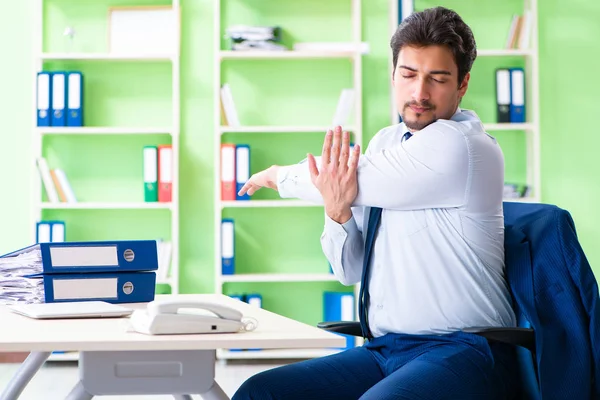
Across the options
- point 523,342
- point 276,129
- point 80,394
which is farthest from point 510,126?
point 80,394

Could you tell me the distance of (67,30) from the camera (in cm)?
450

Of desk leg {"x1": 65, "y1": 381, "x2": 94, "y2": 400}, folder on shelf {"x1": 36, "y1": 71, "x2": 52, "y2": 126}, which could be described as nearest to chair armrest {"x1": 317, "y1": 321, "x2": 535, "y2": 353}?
desk leg {"x1": 65, "y1": 381, "x2": 94, "y2": 400}

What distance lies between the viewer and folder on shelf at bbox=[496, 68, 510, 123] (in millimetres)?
4547

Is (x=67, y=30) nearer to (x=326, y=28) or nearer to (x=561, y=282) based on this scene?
(x=326, y=28)

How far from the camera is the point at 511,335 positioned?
1593 mm

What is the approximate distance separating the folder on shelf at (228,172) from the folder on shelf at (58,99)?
0.90 metres

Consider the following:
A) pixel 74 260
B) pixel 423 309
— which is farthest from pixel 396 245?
pixel 74 260

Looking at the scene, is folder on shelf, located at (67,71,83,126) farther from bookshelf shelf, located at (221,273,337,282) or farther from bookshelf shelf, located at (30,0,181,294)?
bookshelf shelf, located at (221,273,337,282)

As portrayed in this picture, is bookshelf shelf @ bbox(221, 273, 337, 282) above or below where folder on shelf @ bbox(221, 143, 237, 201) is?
below

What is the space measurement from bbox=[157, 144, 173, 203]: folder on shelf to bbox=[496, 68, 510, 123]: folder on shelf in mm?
1847

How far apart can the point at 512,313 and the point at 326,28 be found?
10.8 ft

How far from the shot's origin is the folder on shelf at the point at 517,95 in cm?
455

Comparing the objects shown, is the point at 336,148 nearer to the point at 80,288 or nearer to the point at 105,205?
the point at 80,288

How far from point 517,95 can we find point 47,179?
265 cm
